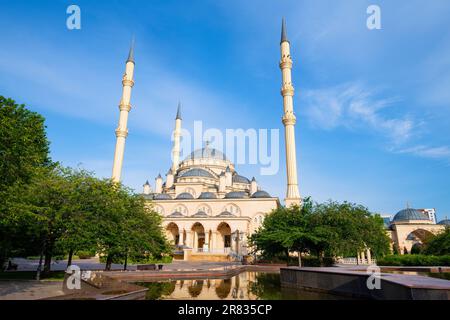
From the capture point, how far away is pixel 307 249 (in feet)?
73.5

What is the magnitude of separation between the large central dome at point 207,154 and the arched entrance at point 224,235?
18.6 meters

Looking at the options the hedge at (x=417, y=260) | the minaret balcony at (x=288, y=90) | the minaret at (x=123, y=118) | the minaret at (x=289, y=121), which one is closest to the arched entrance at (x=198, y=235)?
the minaret at (x=123, y=118)

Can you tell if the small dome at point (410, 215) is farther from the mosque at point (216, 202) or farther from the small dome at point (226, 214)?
the small dome at point (226, 214)

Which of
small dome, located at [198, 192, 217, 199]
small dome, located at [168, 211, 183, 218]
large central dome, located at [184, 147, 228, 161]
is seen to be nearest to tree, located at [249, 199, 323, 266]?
small dome, located at [168, 211, 183, 218]

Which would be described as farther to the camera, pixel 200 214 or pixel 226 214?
pixel 200 214

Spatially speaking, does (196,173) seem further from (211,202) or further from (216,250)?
(216,250)

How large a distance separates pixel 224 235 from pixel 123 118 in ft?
69.9

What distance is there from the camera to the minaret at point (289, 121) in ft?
121

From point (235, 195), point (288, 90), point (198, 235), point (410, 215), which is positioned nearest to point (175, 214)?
point (198, 235)

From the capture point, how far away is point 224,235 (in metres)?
44.6

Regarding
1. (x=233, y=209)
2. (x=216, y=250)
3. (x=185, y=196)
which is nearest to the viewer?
(x=216, y=250)

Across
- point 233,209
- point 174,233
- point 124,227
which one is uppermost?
point 233,209

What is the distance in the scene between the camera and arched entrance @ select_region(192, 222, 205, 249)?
44.2 m

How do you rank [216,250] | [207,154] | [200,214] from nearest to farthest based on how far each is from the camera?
1. [216,250]
2. [200,214]
3. [207,154]
